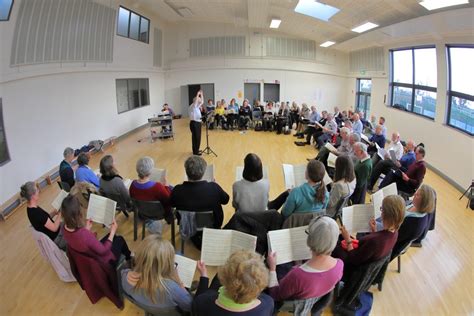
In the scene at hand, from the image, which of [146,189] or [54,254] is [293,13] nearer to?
[146,189]

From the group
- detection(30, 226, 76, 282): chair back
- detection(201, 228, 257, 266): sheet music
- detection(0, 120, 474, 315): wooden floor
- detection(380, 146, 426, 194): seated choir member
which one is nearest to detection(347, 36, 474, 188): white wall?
detection(0, 120, 474, 315): wooden floor

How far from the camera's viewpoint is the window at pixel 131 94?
33.2ft

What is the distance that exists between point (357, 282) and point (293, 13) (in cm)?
848

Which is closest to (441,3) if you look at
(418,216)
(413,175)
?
(413,175)

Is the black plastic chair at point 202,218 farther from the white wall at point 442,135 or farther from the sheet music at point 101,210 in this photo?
the white wall at point 442,135

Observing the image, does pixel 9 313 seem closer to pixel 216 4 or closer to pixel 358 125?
pixel 358 125

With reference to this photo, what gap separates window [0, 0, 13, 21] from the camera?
477 centimetres

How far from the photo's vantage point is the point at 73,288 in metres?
3.23

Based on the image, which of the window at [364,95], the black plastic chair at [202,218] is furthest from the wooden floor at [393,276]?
the window at [364,95]

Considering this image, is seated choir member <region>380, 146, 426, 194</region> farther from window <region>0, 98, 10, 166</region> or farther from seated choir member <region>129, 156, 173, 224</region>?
window <region>0, 98, 10, 166</region>

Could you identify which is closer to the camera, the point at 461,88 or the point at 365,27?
the point at 461,88

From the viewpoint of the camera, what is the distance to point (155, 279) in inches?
74.6

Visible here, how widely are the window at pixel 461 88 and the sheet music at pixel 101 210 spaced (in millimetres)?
6481

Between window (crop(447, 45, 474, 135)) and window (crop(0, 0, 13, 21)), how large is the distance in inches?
324
